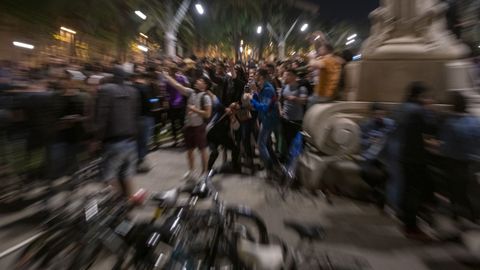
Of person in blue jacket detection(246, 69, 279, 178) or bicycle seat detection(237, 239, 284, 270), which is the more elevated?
person in blue jacket detection(246, 69, 279, 178)

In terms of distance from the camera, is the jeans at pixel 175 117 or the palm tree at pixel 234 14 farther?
the palm tree at pixel 234 14

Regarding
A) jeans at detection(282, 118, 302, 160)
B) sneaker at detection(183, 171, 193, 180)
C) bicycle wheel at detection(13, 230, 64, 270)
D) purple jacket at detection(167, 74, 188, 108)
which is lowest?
sneaker at detection(183, 171, 193, 180)

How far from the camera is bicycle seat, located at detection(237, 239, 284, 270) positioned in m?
2.61

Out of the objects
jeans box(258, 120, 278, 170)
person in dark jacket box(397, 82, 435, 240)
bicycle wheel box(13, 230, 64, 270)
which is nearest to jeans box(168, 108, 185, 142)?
jeans box(258, 120, 278, 170)

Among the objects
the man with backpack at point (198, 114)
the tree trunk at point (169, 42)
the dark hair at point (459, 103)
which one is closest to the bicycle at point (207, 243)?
the dark hair at point (459, 103)

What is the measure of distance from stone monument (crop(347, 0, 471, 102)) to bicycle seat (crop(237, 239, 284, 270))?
4289 mm

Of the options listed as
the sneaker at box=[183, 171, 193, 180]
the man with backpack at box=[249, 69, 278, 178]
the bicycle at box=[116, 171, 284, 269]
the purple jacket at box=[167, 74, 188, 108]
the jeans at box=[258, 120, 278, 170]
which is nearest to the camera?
the bicycle at box=[116, 171, 284, 269]

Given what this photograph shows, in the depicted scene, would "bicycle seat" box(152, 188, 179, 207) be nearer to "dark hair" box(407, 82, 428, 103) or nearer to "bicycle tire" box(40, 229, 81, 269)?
"bicycle tire" box(40, 229, 81, 269)

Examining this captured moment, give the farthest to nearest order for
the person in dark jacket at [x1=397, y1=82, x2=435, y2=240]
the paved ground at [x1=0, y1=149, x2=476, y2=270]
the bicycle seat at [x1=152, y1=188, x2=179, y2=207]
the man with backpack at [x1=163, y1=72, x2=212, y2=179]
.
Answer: the man with backpack at [x1=163, y1=72, x2=212, y2=179], the person in dark jacket at [x1=397, y1=82, x2=435, y2=240], the paved ground at [x1=0, y1=149, x2=476, y2=270], the bicycle seat at [x1=152, y1=188, x2=179, y2=207]

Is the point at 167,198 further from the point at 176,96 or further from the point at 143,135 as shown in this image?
the point at 176,96

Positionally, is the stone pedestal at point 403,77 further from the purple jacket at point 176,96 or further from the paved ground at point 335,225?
the purple jacket at point 176,96

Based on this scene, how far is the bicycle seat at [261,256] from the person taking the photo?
2605 millimetres

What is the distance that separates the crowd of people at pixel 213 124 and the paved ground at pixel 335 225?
1.20 feet

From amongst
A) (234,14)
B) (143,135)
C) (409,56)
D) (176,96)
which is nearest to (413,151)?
(409,56)
